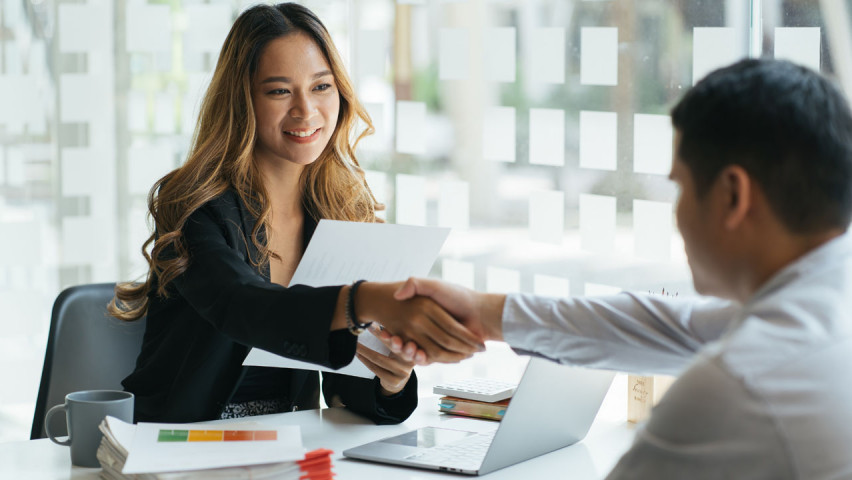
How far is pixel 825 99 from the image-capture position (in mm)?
1008

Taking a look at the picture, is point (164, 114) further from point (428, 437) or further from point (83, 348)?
point (428, 437)

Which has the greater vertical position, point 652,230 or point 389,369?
A: point 652,230

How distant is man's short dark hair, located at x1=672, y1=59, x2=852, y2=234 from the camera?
0.98 metres

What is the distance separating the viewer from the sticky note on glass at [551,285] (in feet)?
9.75

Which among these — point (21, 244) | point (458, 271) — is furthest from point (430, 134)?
point (21, 244)

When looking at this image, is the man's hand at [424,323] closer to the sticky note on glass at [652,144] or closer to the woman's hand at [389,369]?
the woman's hand at [389,369]

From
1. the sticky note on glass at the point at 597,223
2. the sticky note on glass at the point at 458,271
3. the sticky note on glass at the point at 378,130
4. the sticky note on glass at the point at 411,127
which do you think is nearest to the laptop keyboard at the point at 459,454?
the sticky note on glass at the point at 597,223

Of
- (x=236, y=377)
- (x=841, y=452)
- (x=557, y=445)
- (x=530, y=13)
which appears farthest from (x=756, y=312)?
(x=530, y=13)

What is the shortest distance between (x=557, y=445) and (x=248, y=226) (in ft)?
2.83

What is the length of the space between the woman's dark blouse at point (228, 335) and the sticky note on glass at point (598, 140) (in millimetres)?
993

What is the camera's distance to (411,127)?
3.66 metres

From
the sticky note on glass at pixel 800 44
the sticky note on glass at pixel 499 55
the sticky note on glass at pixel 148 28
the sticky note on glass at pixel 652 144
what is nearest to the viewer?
the sticky note on glass at pixel 800 44

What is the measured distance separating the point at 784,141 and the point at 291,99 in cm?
139

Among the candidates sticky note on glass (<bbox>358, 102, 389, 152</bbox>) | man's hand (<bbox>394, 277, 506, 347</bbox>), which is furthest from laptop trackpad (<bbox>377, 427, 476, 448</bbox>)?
sticky note on glass (<bbox>358, 102, 389, 152</bbox>)
